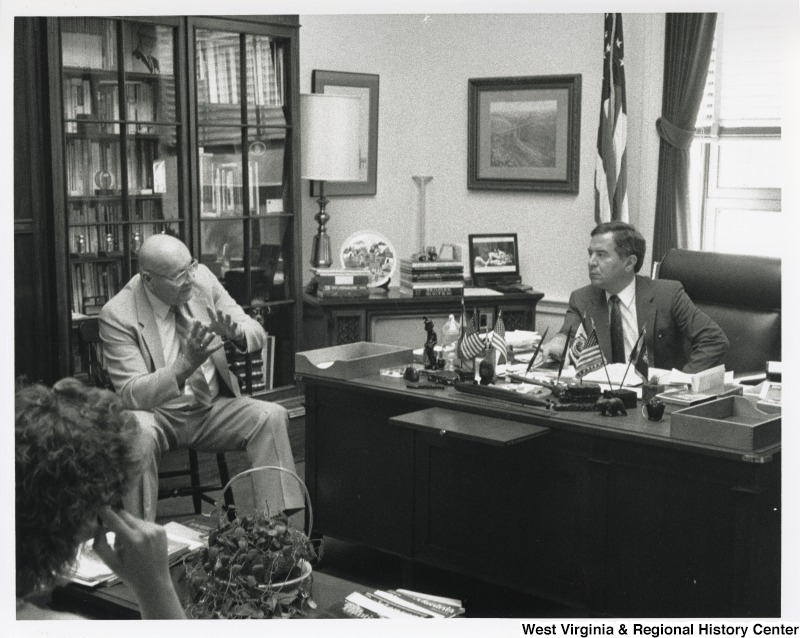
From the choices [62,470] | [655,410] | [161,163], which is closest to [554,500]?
[655,410]

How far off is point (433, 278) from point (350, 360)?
1.88 metres

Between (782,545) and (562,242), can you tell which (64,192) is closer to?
(562,242)

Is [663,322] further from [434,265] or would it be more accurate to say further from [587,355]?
[434,265]

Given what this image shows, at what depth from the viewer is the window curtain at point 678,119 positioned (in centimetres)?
504

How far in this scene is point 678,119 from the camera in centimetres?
515

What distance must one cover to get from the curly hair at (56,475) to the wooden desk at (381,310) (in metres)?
3.81

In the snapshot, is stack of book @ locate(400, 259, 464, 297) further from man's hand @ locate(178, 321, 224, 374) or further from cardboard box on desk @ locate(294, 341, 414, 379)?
man's hand @ locate(178, 321, 224, 374)

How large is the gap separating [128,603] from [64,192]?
2.54 meters

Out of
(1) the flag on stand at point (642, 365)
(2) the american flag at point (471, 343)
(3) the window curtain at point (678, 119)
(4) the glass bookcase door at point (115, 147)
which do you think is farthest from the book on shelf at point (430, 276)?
(1) the flag on stand at point (642, 365)

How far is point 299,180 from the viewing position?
5480 millimetres

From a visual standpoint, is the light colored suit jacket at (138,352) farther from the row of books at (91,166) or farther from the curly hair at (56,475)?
the curly hair at (56,475)

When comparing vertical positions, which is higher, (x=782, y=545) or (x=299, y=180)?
(x=299, y=180)

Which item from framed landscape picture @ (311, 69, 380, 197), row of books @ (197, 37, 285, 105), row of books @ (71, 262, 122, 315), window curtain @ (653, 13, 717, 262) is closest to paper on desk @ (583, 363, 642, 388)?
window curtain @ (653, 13, 717, 262)
